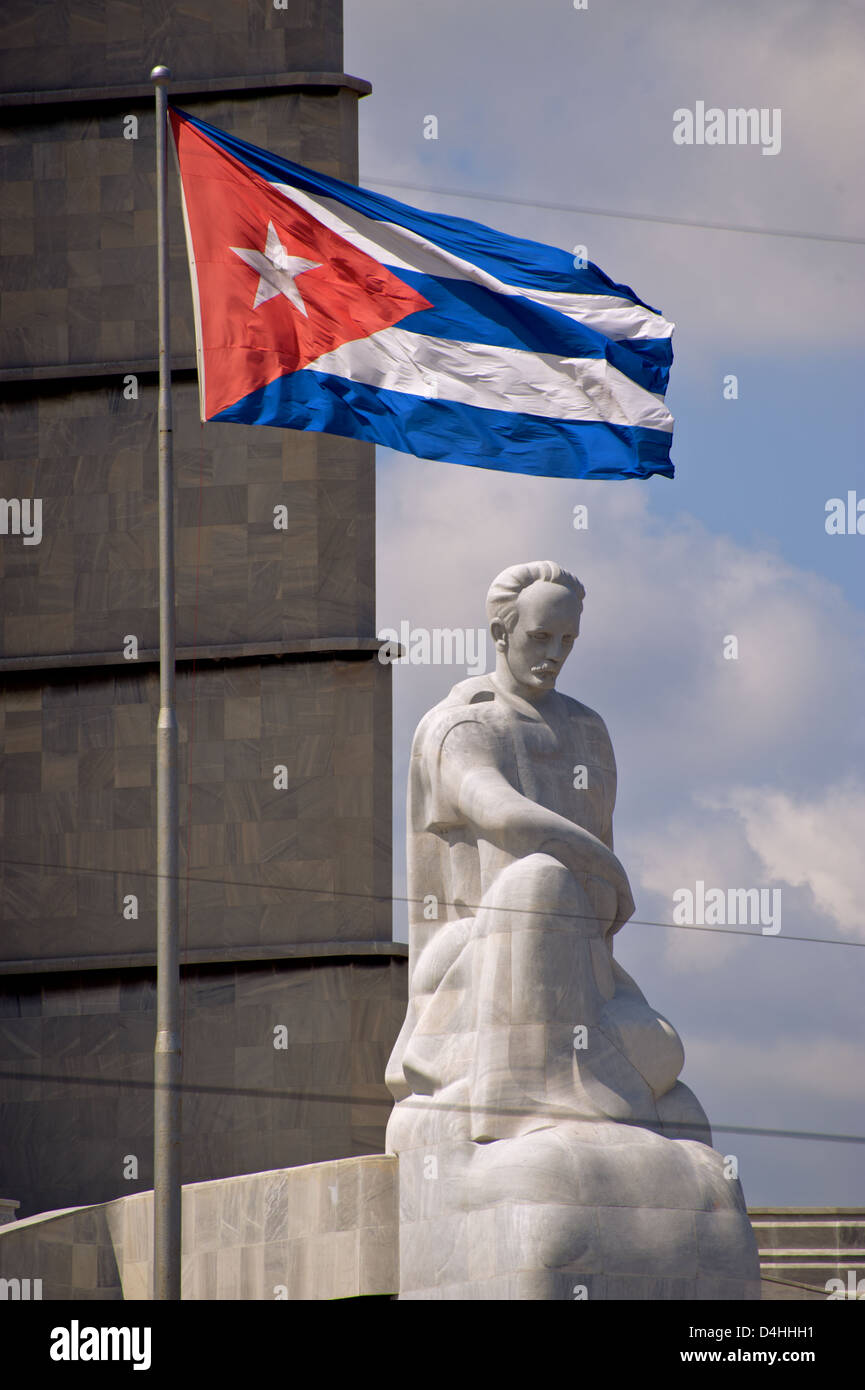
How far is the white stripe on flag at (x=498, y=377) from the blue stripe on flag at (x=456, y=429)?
76 mm

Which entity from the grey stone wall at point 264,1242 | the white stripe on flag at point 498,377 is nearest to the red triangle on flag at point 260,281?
the white stripe on flag at point 498,377

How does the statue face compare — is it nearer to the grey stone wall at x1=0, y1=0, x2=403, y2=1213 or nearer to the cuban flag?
the cuban flag

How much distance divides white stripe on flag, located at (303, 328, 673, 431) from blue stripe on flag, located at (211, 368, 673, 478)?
8cm

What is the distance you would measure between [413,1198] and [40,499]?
1202 cm

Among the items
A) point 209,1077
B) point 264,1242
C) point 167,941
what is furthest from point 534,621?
point 209,1077

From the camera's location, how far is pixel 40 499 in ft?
76.6

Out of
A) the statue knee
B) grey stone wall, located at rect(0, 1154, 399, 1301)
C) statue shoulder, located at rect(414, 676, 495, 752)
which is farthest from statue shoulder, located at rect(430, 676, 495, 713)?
grey stone wall, located at rect(0, 1154, 399, 1301)

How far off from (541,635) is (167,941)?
3753 mm

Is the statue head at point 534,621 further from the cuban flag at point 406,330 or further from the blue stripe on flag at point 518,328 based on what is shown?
the blue stripe on flag at point 518,328

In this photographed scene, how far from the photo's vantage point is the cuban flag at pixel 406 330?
13586 mm

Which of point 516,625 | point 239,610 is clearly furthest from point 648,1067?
point 239,610

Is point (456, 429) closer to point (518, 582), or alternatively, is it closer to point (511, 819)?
point (518, 582)

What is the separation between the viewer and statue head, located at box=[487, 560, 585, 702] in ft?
47.8
